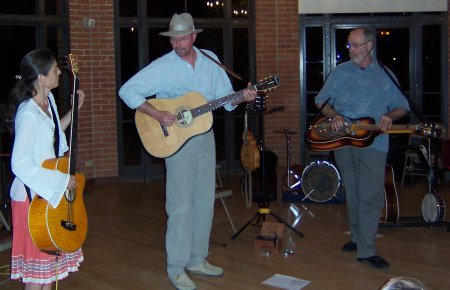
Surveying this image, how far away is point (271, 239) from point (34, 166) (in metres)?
2.59

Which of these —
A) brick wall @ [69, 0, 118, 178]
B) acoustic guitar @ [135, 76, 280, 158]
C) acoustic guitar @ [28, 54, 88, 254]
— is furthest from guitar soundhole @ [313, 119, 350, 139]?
brick wall @ [69, 0, 118, 178]

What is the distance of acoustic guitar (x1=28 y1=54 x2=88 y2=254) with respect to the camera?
3.14m

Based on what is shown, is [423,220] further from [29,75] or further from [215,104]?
[29,75]

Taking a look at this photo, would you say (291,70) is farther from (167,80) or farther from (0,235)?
(0,235)

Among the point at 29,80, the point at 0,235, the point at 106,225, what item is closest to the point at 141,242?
the point at 106,225

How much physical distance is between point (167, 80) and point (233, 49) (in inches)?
216

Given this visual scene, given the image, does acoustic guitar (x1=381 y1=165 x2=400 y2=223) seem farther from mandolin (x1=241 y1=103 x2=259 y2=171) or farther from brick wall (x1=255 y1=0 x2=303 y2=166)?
brick wall (x1=255 y1=0 x2=303 y2=166)

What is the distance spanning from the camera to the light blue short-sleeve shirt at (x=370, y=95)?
4.77 meters

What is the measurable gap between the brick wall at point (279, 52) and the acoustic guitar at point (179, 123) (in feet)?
→ 17.6

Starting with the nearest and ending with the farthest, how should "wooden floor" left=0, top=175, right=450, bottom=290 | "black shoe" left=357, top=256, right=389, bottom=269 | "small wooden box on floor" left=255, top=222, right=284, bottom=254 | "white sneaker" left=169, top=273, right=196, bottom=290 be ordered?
"white sneaker" left=169, top=273, right=196, bottom=290 < "wooden floor" left=0, top=175, right=450, bottom=290 < "black shoe" left=357, top=256, right=389, bottom=269 < "small wooden box on floor" left=255, top=222, right=284, bottom=254

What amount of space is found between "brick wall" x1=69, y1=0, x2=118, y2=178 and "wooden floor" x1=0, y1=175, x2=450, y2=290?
177 cm

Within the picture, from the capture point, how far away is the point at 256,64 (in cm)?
962

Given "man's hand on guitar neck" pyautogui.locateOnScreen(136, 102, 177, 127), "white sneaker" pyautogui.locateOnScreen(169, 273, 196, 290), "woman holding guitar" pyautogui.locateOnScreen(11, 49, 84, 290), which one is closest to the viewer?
"woman holding guitar" pyautogui.locateOnScreen(11, 49, 84, 290)

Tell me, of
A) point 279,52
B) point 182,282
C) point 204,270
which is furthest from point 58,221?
point 279,52
